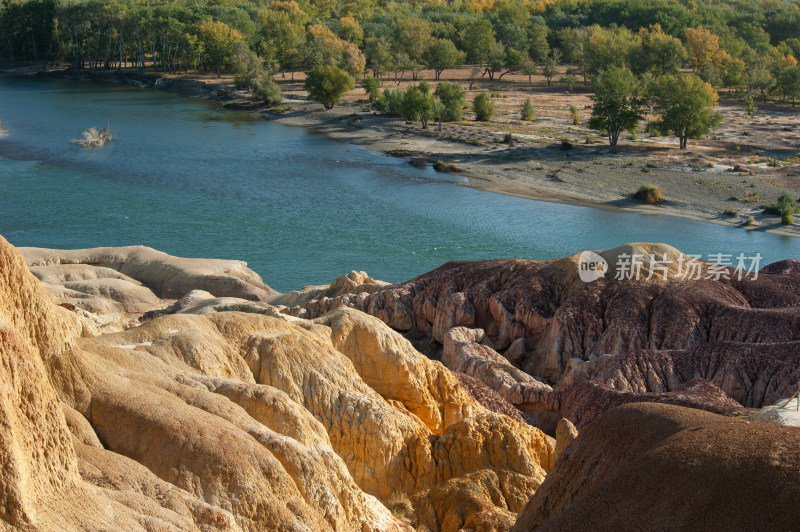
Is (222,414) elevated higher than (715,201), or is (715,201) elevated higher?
(222,414)

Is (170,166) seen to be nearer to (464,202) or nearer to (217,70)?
(464,202)

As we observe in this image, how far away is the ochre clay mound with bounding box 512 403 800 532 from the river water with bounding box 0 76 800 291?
3457cm

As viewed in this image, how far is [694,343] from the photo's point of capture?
26.8m

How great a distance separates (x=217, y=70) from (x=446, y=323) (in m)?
100

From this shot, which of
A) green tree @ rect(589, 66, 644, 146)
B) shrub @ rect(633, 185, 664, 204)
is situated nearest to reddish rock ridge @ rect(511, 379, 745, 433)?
shrub @ rect(633, 185, 664, 204)

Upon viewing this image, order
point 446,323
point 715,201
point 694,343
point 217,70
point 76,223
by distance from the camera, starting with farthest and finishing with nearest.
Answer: point 217,70, point 715,201, point 76,223, point 446,323, point 694,343

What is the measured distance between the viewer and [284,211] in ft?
202

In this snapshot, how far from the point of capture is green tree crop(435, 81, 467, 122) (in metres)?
91.0

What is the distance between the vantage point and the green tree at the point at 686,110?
77438mm

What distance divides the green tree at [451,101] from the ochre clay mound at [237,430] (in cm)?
7346

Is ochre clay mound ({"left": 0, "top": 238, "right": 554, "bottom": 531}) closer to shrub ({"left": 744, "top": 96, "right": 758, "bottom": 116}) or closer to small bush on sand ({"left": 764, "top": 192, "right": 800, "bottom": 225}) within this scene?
small bush on sand ({"left": 764, "top": 192, "right": 800, "bottom": 225})

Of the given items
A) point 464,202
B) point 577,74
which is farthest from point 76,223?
point 577,74

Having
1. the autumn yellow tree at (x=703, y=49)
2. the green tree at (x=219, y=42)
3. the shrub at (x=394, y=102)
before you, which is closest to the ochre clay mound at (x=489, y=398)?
the shrub at (x=394, y=102)

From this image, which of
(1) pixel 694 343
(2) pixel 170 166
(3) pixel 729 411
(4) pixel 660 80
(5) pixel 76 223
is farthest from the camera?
(4) pixel 660 80
